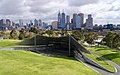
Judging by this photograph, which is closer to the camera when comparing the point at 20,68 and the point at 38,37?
the point at 20,68

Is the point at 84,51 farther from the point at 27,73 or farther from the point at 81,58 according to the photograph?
the point at 27,73

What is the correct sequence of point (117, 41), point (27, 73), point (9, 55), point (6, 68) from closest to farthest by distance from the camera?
point (27, 73) < point (6, 68) < point (9, 55) < point (117, 41)

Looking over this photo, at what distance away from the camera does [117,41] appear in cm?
8369

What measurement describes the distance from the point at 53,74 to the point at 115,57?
2673cm

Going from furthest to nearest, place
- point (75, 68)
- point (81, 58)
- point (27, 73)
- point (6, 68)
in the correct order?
point (81, 58)
point (75, 68)
point (6, 68)
point (27, 73)

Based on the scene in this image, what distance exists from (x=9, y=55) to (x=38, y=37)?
1299 inches

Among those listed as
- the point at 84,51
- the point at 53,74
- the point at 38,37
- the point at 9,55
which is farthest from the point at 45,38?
the point at 53,74

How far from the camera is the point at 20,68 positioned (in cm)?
4062

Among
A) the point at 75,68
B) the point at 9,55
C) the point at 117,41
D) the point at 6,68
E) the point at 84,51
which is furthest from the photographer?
the point at 117,41

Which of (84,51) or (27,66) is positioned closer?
(27,66)

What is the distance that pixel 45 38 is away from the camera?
281 feet

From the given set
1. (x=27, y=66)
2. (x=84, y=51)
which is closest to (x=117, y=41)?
(x=84, y=51)

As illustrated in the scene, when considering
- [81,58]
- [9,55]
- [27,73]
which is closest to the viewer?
[27,73]

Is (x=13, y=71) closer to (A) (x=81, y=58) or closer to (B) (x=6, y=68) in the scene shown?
(B) (x=6, y=68)
